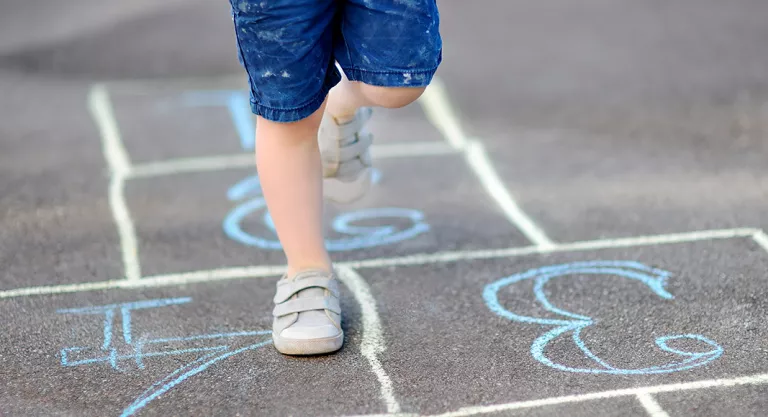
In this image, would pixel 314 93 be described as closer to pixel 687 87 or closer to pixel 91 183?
pixel 91 183

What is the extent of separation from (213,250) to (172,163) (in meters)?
0.81

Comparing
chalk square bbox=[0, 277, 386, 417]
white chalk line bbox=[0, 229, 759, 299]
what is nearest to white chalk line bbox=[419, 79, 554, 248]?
white chalk line bbox=[0, 229, 759, 299]

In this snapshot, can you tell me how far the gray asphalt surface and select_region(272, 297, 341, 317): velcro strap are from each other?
100 mm

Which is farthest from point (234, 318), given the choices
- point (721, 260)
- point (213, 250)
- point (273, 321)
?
point (721, 260)

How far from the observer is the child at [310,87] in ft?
6.82

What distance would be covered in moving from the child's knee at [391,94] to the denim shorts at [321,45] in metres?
0.02

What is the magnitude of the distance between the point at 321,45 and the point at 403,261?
85 cm

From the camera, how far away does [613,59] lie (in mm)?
4449

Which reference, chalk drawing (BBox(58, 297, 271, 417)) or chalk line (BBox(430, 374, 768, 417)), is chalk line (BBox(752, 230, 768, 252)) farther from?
chalk drawing (BBox(58, 297, 271, 417))

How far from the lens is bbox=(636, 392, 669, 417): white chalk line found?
6.43ft

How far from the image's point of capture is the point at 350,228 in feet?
9.96

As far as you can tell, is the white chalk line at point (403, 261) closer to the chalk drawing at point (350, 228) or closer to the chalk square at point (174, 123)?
the chalk drawing at point (350, 228)

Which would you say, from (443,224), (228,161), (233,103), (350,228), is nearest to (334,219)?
(350,228)

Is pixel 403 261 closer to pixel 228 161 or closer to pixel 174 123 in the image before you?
pixel 228 161
